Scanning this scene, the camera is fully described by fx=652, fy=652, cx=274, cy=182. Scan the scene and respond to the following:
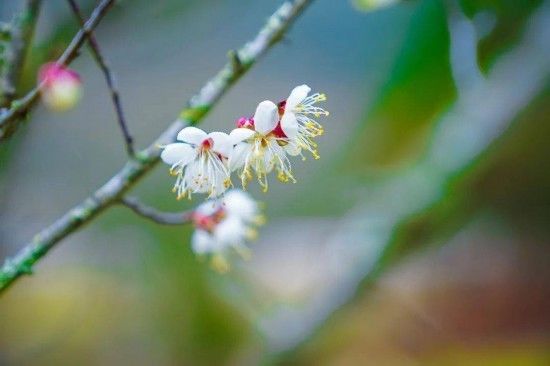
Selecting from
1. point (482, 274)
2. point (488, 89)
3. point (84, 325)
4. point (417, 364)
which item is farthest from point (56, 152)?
point (482, 274)

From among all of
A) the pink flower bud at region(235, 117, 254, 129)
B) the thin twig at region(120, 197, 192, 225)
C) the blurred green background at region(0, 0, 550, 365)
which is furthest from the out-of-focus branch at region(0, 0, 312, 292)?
the blurred green background at region(0, 0, 550, 365)

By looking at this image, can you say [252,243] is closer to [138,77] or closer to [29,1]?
[138,77]

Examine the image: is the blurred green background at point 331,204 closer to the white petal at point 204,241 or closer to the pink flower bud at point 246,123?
the white petal at point 204,241

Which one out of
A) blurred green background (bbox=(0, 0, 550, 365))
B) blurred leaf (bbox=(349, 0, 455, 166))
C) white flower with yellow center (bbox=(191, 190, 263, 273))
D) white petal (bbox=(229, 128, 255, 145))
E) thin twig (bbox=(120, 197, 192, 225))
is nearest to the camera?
white petal (bbox=(229, 128, 255, 145))

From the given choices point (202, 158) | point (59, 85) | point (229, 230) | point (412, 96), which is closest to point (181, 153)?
point (202, 158)

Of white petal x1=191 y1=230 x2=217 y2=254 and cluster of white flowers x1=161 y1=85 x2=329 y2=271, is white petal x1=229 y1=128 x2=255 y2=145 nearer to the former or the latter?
cluster of white flowers x1=161 y1=85 x2=329 y2=271

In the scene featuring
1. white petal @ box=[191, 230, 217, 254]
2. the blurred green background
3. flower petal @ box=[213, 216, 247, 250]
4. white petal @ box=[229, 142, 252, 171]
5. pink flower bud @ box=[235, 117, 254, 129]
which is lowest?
white petal @ box=[229, 142, 252, 171]

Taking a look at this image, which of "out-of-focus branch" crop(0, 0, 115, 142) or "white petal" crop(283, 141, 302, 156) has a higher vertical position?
"out-of-focus branch" crop(0, 0, 115, 142)

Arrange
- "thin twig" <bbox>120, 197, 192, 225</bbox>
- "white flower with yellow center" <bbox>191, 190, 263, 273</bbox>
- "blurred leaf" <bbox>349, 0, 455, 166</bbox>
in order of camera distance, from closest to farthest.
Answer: "thin twig" <bbox>120, 197, 192, 225</bbox> < "white flower with yellow center" <bbox>191, 190, 263, 273</bbox> < "blurred leaf" <bbox>349, 0, 455, 166</bbox>
